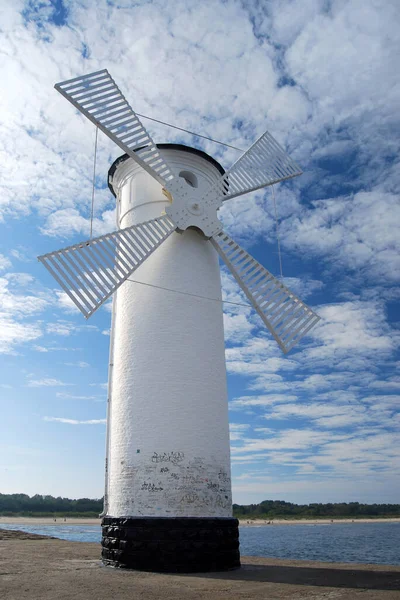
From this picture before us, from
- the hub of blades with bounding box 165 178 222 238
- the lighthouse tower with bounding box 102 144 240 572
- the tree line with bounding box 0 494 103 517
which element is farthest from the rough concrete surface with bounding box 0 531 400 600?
the tree line with bounding box 0 494 103 517

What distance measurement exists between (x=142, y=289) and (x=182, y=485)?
355cm

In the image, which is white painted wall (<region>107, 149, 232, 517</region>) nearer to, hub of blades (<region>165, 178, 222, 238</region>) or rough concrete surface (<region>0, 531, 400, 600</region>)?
hub of blades (<region>165, 178, 222, 238</region>)

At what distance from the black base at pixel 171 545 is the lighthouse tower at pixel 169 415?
0.05 feet

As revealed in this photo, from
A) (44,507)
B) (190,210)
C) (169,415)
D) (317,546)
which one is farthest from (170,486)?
(44,507)

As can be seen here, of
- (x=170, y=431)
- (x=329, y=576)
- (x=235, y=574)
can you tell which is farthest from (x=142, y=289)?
(x=329, y=576)

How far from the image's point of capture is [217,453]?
8.92 meters

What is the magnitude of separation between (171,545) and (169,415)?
6.54ft

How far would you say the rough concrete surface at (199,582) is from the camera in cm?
615

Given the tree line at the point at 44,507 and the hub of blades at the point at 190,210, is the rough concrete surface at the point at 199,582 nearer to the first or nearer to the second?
the hub of blades at the point at 190,210

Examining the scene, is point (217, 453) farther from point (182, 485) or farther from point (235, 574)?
point (235, 574)

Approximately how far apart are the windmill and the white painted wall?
0.02 metres

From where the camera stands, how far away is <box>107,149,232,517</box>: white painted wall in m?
8.46

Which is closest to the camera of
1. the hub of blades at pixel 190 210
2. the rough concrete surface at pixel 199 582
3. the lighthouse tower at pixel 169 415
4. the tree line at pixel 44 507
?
the rough concrete surface at pixel 199 582

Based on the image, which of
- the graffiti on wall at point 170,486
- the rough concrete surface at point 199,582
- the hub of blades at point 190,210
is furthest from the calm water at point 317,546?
the hub of blades at point 190,210
